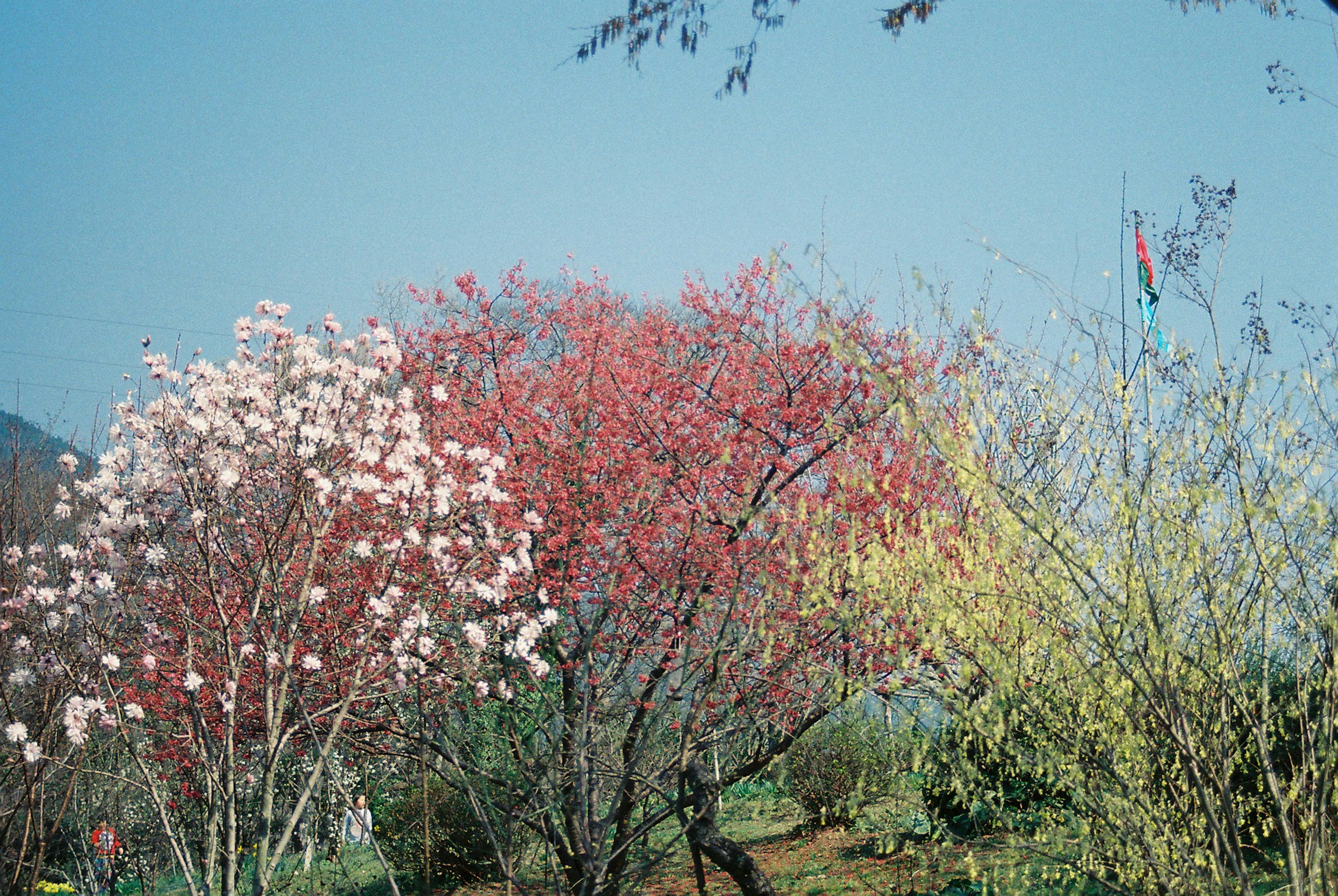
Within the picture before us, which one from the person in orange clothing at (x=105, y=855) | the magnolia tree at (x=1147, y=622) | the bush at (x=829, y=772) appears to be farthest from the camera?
the person in orange clothing at (x=105, y=855)

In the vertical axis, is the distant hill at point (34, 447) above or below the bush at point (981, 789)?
above

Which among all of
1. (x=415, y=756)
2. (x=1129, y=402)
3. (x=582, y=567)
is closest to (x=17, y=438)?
(x=415, y=756)

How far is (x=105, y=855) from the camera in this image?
12375 mm

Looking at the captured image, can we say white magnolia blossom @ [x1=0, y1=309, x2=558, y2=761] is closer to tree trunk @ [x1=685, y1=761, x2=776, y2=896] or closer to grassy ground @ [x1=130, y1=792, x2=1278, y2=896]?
grassy ground @ [x1=130, y1=792, x2=1278, y2=896]

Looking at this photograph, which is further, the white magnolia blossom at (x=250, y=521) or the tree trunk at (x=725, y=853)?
the tree trunk at (x=725, y=853)

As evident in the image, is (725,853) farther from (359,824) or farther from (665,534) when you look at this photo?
(359,824)

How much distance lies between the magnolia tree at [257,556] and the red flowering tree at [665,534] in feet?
1.52

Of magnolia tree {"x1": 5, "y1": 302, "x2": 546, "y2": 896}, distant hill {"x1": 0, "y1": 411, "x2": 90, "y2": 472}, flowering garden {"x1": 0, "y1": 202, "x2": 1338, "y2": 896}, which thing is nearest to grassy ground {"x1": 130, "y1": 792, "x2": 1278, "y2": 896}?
flowering garden {"x1": 0, "y1": 202, "x2": 1338, "y2": 896}

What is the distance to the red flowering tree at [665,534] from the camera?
18.7 feet

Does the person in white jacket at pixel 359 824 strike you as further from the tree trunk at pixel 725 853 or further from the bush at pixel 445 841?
the tree trunk at pixel 725 853

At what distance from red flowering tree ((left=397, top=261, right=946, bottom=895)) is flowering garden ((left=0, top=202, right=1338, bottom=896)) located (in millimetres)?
56

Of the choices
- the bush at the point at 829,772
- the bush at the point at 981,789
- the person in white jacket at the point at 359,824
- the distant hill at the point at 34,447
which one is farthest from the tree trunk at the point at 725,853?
the distant hill at the point at 34,447

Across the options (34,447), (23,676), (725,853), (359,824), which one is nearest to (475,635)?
(359,824)

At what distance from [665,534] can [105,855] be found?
950 cm
